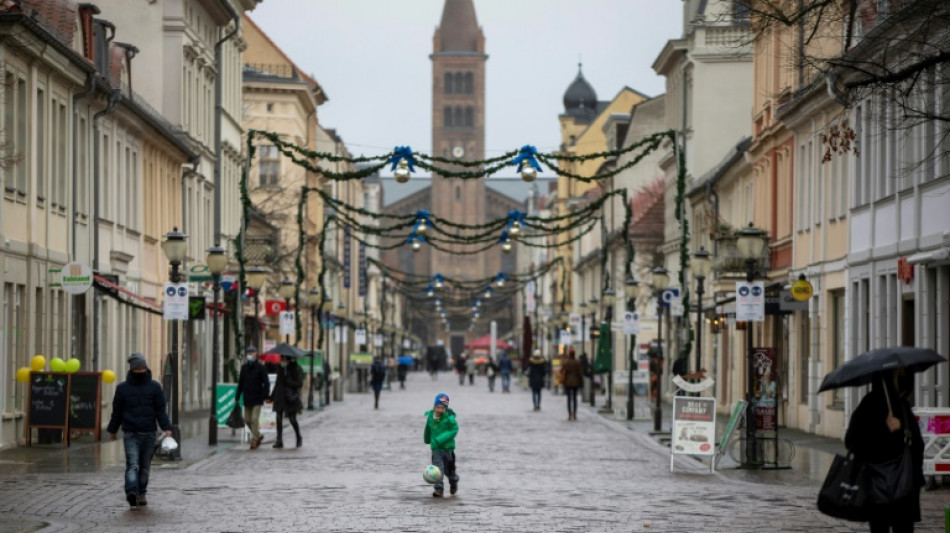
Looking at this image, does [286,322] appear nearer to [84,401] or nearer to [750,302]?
[84,401]

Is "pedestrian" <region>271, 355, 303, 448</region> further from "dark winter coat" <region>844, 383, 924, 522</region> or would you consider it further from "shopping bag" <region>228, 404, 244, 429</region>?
"dark winter coat" <region>844, 383, 924, 522</region>

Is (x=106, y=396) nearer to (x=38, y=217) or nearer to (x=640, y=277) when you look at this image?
(x=38, y=217)

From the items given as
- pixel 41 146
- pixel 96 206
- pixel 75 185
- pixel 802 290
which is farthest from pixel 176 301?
pixel 802 290

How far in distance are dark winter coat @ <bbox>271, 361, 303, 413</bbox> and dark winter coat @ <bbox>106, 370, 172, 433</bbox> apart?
12214mm

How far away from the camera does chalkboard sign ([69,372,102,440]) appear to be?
3059cm

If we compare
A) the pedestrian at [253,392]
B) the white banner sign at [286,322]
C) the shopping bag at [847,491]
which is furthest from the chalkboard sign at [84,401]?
Answer: the shopping bag at [847,491]

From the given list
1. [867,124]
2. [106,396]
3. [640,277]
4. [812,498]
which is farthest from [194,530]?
[640,277]

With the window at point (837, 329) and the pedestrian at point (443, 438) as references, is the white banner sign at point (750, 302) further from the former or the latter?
the window at point (837, 329)

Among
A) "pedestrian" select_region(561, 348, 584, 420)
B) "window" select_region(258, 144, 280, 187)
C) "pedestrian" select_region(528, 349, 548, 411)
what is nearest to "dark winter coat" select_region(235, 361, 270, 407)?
"pedestrian" select_region(561, 348, 584, 420)

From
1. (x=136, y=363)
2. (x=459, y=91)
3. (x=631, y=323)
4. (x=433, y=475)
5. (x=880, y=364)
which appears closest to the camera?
(x=880, y=364)

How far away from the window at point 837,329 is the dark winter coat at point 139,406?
19459 mm

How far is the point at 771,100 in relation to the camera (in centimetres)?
4472

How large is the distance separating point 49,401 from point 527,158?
31.9ft

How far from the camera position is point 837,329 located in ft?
124
